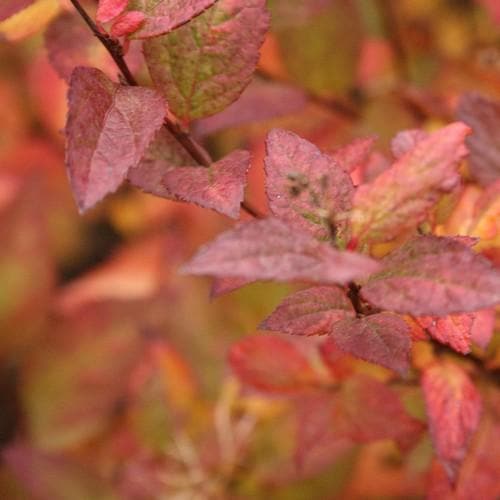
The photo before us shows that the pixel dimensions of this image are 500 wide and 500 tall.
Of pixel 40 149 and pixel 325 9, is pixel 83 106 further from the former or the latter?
pixel 40 149

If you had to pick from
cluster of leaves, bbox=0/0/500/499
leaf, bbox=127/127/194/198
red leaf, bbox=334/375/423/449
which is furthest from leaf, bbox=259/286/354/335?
red leaf, bbox=334/375/423/449

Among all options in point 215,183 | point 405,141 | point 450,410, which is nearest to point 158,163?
point 215,183

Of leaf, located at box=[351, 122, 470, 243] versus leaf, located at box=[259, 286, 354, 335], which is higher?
leaf, located at box=[351, 122, 470, 243]

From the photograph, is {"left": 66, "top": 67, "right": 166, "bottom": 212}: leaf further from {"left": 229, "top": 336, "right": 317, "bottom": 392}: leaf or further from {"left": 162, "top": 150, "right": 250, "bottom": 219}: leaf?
{"left": 229, "top": 336, "right": 317, "bottom": 392}: leaf

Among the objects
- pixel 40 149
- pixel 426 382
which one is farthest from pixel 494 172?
pixel 40 149

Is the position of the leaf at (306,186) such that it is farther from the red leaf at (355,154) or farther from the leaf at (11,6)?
the leaf at (11,6)

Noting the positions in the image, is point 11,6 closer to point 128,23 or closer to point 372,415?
point 128,23

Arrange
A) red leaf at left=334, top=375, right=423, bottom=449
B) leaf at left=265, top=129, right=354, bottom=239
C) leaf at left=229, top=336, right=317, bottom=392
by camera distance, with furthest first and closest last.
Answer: leaf at left=229, top=336, right=317, bottom=392 < red leaf at left=334, top=375, right=423, bottom=449 < leaf at left=265, top=129, right=354, bottom=239
